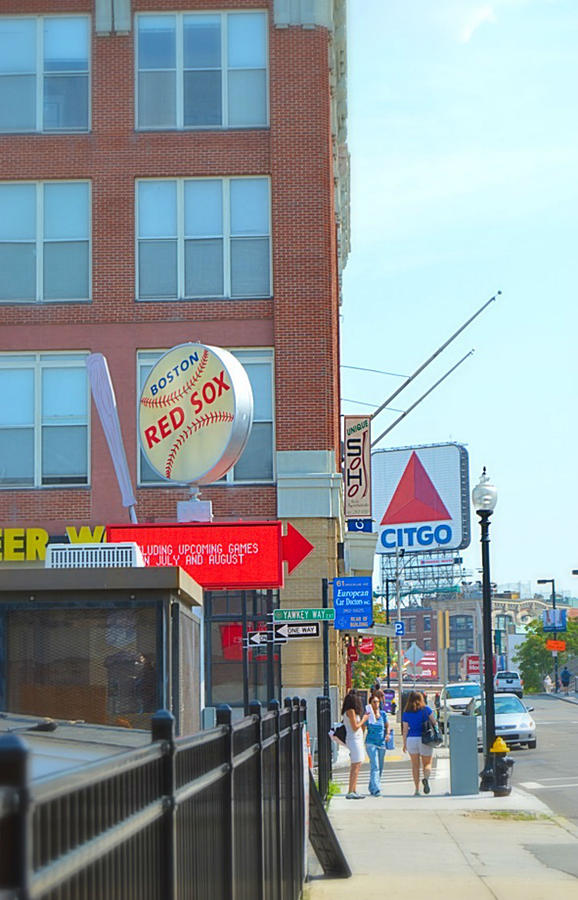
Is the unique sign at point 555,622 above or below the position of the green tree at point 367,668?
above

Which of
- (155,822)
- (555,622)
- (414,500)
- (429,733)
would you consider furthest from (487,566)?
(555,622)

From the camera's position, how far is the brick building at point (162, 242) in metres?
31.3

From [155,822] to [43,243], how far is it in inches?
1138

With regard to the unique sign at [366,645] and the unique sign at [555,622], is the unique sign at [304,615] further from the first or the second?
the unique sign at [555,622]

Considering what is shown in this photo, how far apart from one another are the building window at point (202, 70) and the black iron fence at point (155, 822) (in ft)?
84.3

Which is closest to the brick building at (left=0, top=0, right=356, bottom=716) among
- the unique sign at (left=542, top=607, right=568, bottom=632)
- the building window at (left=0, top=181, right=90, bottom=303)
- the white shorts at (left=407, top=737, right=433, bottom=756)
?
the building window at (left=0, top=181, right=90, bottom=303)

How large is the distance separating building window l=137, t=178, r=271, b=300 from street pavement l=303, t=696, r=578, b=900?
13.0 meters

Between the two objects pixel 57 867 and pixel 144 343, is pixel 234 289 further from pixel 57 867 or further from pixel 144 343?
pixel 57 867

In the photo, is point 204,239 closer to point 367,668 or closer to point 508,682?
point 367,668

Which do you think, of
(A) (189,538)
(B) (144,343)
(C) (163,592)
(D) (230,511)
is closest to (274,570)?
(A) (189,538)

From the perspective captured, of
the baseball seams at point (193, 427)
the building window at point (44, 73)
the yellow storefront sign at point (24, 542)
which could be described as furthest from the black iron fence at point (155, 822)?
the building window at point (44, 73)

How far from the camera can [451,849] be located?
1520 cm

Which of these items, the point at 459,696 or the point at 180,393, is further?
the point at 459,696

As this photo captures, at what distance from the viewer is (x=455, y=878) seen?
12.8m
